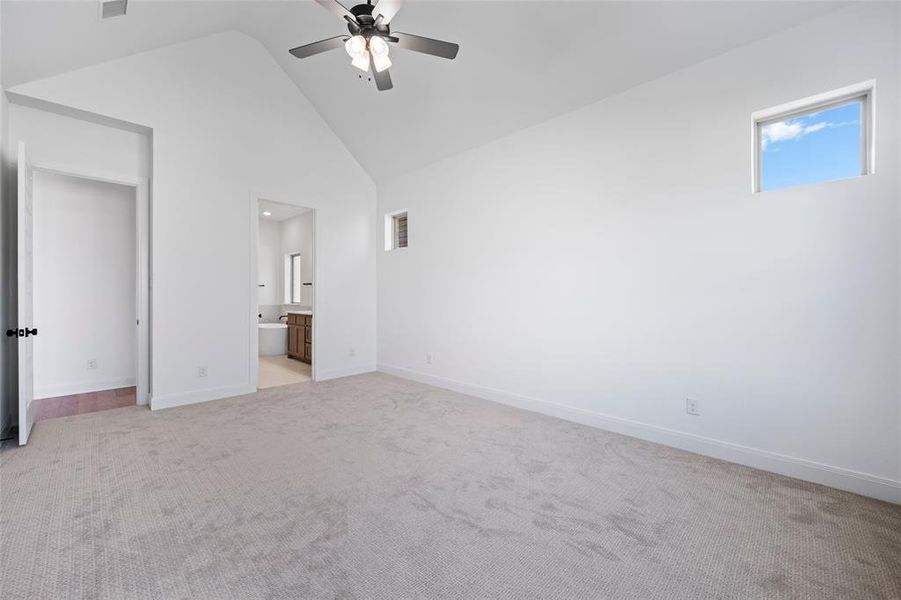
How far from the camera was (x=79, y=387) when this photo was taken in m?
4.42

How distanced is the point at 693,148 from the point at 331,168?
171 inches

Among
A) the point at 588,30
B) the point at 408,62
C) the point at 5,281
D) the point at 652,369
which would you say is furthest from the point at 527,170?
the point at 5,281

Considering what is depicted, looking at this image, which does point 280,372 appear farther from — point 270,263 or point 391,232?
point 270,263

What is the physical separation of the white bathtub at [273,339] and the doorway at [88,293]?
2.70 metres

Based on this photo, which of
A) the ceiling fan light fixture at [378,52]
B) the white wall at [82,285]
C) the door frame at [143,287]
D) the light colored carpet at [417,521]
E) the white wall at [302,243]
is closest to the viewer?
the light colored carpet at [417,521]

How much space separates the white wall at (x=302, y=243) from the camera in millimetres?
7762

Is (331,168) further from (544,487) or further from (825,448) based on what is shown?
(825,448)

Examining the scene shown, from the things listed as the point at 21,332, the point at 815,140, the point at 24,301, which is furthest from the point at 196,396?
the point at 815,140

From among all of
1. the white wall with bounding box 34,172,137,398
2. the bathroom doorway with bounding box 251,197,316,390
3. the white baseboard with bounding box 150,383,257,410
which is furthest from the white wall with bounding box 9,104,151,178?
the white baseboard with bounding box 150,383,257,410

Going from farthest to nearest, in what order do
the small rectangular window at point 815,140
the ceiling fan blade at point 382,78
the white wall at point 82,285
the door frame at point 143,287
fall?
the white wall at point 82,285
the door frame at point 143,287
the ceiling fan blade at point 382,78
the small rectangular window at point 815,140

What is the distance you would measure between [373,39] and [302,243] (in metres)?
6.17

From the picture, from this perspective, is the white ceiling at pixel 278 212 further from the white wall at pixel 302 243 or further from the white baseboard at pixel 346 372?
the white baseboard at pixel 346 372

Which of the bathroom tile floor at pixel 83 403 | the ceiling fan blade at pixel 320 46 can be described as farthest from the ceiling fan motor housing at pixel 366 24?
the bathroom tile floor at pixel 83 403

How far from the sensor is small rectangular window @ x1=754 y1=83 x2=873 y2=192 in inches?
90.2
